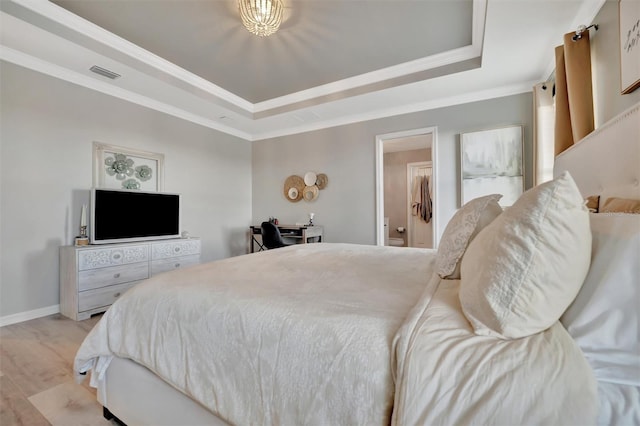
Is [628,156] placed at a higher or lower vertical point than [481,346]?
higher

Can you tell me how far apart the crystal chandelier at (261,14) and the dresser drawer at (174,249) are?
264 centimetres

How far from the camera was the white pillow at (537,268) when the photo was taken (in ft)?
2.15

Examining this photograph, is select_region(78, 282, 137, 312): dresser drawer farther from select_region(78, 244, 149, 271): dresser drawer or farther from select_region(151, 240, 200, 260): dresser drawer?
select_region(151, 240, 200, 260): dresser drawer

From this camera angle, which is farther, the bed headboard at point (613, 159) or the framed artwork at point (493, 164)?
the framed artwork at point (493, 164)

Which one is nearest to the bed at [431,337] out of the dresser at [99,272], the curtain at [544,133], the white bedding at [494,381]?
the white bedding at [494,381]

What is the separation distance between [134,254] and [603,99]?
173 inches

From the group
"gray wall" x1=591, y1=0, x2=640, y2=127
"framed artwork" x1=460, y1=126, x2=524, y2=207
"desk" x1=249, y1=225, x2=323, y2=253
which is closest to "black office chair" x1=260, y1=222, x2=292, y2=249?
"desk" x1=249, y1=225, x2=323, y2=253

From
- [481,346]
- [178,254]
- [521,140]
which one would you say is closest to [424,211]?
[521,140]

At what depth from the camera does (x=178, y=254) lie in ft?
11.6

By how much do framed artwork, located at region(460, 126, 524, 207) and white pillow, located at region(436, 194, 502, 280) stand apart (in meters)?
2.42

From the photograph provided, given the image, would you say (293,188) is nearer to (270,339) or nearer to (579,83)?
(579,83)

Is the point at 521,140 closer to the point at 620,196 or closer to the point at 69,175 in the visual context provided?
the point at 620,196

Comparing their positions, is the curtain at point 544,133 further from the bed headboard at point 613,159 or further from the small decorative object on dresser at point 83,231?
the small decorative object on dresser at point 83,231

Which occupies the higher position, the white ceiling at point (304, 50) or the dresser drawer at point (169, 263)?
the white ceiling at point (304, 50)
